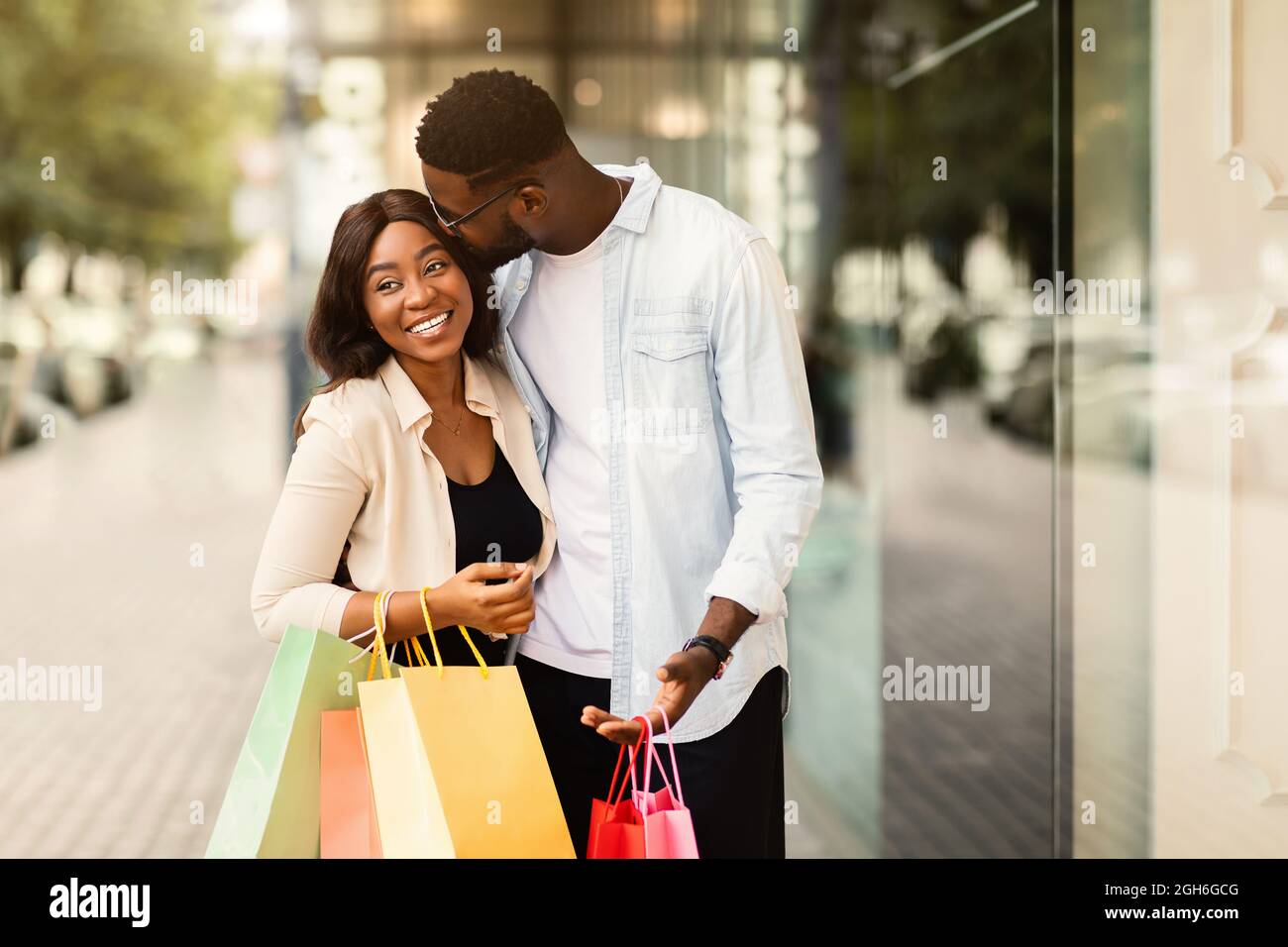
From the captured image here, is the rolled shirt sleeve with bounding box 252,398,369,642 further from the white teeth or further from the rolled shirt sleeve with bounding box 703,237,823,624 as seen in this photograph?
the rolled shirt sleeve with bounding box 703,237,823,624

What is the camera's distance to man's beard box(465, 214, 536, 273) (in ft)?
6.65

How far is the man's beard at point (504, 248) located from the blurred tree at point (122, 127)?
976 mm

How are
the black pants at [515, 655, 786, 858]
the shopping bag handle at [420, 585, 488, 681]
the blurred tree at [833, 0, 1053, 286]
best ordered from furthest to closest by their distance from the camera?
the blurred tree at [833, 0, 1053, 286]
the black pants at [515, 655, 786, 858]
the shopping bag handle at [420, 585, 488, 681]

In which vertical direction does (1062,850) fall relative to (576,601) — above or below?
below

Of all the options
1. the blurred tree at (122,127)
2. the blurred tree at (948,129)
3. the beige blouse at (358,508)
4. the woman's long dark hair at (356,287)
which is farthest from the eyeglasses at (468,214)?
the blurred tree at (948,129)

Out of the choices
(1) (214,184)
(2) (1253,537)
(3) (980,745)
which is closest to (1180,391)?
(2) (1253,537)

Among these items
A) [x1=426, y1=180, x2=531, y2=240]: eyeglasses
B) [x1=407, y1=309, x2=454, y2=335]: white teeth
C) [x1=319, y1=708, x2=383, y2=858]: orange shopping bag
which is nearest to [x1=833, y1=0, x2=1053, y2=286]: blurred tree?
[x1=426, y1=180, x2=531, y2=240]: eyeglasses

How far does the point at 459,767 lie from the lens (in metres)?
1.91

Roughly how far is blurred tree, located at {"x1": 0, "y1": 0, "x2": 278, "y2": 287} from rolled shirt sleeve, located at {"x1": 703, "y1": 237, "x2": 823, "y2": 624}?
1.26 meters

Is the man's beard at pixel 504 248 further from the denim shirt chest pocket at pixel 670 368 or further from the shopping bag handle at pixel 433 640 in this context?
the shopping bag handle at pixel 433 640

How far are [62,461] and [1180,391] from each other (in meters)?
2.54
